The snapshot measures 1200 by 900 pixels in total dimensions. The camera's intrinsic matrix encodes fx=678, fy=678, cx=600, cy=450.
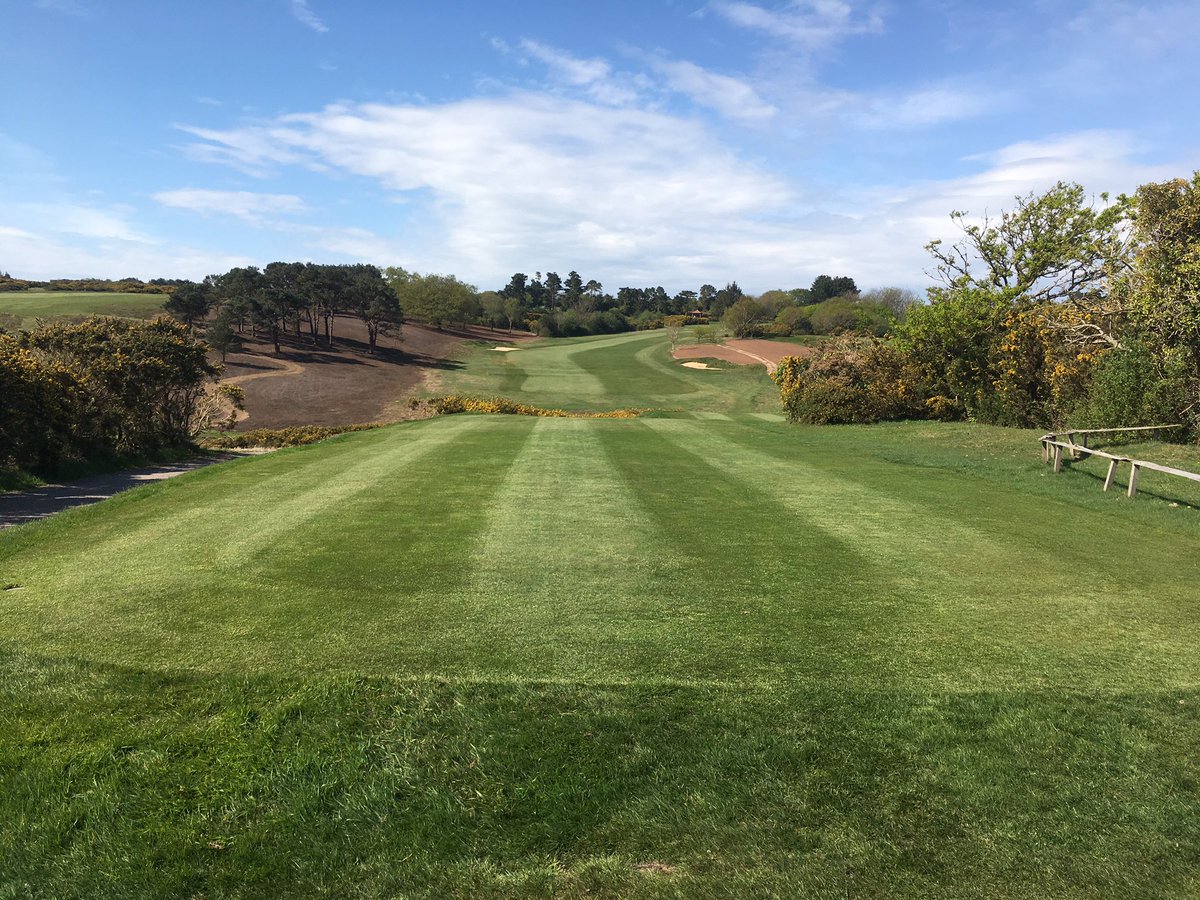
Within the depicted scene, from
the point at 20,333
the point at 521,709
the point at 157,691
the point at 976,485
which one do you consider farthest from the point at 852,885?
the point at 20,333

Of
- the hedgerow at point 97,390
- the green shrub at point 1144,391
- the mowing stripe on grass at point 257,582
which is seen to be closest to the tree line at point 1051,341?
the green shrub at point 1144,391

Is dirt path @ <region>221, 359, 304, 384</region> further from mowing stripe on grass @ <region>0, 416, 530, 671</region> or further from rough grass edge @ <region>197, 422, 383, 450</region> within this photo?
mowing stripe on grass @ <region>0, 416, 530, 671</region>

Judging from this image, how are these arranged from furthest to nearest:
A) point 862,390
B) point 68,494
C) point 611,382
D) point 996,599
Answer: point 611,382 < point 862,390 < point 68,494 < point 996,599

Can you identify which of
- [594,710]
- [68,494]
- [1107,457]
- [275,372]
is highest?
[1107,457]

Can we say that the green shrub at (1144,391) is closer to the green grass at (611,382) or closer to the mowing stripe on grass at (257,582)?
the mowing stripe on grass at (257,582)

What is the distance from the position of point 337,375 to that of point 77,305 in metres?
38.1

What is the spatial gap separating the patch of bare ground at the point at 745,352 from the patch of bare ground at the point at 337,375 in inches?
984

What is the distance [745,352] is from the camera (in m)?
70.3

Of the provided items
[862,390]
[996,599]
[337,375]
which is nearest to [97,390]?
[996,599]

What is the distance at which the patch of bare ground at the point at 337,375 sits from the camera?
134 feet

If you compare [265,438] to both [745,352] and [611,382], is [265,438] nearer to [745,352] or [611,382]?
[611,382]

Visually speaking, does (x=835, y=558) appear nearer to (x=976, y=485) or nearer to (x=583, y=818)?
(x=583, y=818)

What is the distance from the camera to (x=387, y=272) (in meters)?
116

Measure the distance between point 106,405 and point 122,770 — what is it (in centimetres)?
2047
